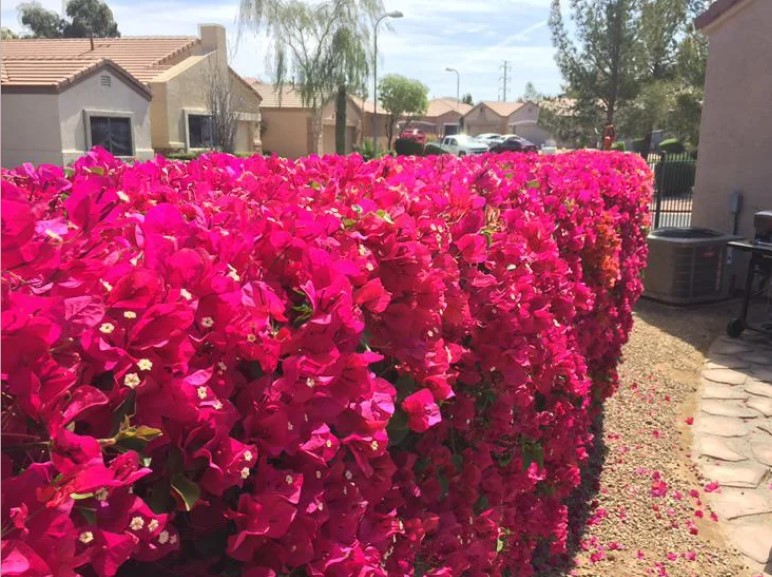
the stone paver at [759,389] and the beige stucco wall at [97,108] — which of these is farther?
the beige stucco wall at [97,108]

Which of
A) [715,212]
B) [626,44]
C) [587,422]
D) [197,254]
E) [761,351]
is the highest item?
[626,44]

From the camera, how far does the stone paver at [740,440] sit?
4238 mm

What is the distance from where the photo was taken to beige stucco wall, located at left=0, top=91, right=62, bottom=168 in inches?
961

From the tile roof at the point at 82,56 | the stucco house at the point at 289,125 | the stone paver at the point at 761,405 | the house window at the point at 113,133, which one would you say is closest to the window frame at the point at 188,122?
the tile roof at the point at 82,56

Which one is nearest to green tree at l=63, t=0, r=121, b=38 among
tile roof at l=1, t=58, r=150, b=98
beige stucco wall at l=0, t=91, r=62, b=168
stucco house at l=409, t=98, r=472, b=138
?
stucco house at l=409, t=98, r=472, b=138

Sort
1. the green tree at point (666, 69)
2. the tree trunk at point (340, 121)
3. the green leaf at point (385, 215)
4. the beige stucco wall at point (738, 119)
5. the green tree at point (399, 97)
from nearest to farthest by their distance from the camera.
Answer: the green leaf at point (385, 215) < the beige stucco wall at point (738, 119) < the green tree at point (666, 69) < the tree trunk at point (340, 121) < the green tree at point (399, 97)

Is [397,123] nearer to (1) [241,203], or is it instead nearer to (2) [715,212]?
(2) [715,212]

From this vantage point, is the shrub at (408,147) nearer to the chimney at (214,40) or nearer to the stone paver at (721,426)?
the chimney at (214,40)

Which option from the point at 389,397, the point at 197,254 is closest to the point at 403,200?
the point at 389,397

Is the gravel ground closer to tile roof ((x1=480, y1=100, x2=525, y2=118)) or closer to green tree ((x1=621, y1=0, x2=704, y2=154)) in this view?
green tree ((x1=621, y1=0, x2=704, y2=154))

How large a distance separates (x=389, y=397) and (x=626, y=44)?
107 ft

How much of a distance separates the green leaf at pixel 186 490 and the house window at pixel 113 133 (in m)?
27.0

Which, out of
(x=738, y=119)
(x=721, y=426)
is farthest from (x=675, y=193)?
(x=721, y=426)

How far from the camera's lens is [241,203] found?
1828mm
